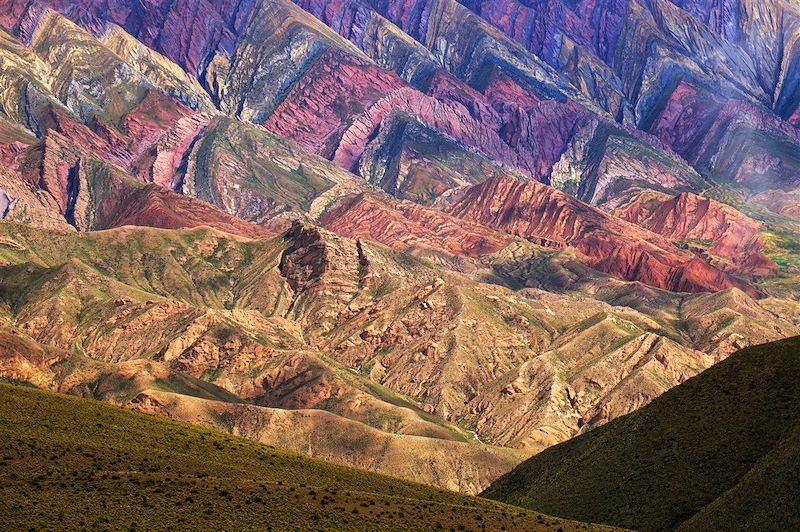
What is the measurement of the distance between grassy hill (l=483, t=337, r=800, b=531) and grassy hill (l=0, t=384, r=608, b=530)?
1816cm

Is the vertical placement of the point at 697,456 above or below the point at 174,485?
above

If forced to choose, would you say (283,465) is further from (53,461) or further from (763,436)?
(763,436)

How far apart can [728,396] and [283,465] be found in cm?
6324

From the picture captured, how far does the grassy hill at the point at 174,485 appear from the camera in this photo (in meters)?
108

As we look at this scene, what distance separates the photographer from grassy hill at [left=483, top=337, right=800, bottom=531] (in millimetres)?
133250

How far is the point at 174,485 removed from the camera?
118 metres

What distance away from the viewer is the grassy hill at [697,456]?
13325cm

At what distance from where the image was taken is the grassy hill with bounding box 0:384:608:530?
108m

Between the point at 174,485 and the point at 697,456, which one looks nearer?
the point at 174,485

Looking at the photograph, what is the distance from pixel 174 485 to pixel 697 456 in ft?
238

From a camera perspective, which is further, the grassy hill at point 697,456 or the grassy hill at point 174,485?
the grassy hill at point 697,456

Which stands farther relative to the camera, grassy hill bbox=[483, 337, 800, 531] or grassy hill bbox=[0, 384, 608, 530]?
grassy hill bbox=[483, 337, 800, 531]

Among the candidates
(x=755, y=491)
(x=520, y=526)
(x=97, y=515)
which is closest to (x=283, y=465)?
(x=520, y=526)

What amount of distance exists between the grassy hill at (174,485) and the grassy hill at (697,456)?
18156mm
